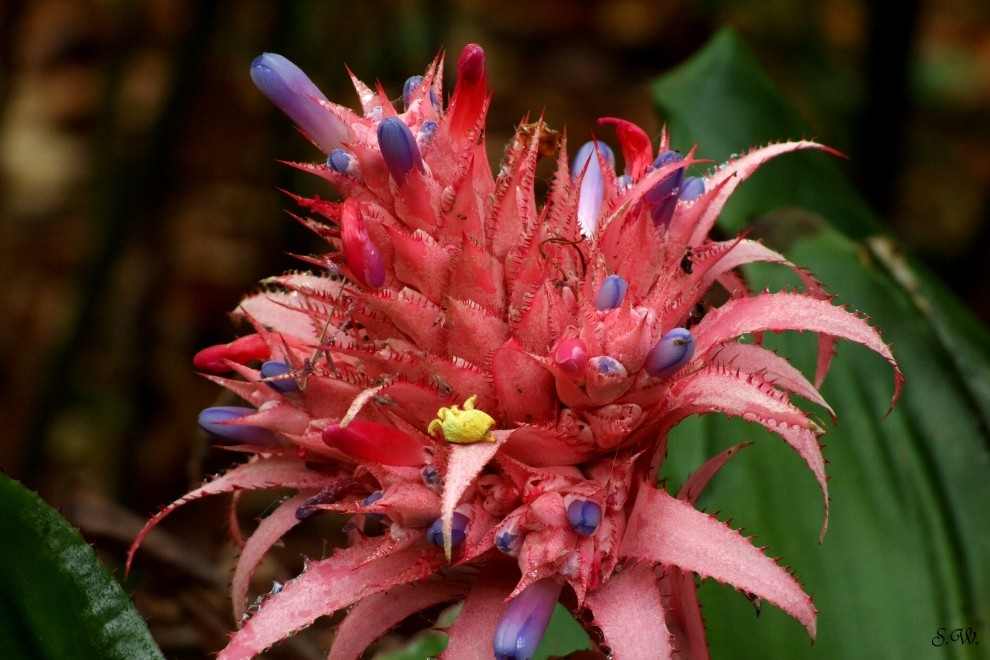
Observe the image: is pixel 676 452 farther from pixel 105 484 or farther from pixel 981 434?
pixel 105 484

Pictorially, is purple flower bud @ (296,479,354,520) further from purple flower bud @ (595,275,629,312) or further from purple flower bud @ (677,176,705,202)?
purple flower bud @ (677,176,705,202)

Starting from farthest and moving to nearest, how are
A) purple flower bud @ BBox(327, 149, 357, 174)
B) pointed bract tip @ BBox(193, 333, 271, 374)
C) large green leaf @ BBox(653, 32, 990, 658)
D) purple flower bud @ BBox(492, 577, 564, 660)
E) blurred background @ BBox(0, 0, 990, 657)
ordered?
blurred background @ BBox(0, 0, 990, 657) < large green leaf @ BBox(653, 32, 990, 658) < pointed bract tip @ BBox(193, 333, 271, 374) < purple flower bud @ BBox(327, 149, 357, 174) < purple flower bud @ BBox(492, 577, 564, 660)

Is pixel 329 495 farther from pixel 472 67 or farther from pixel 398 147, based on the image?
pixel 472 67

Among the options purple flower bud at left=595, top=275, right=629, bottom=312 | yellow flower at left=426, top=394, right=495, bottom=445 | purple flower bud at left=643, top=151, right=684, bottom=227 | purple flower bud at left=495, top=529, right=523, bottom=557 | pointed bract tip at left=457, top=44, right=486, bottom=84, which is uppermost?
pointed bract tip at left=457, top=44, right=486, bottom=84

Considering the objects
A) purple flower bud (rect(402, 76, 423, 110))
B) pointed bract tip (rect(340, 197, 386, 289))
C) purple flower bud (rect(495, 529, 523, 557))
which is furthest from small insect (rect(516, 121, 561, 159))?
purple flower bud (rect(495, 529, 523, 557))

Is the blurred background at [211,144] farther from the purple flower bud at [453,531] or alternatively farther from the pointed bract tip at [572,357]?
A: the pointed bract tip at [572,357]

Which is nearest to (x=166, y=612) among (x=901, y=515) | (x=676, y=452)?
(x=676, y=452)
